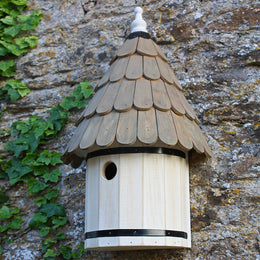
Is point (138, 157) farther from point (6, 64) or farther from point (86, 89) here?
point (6, 64)

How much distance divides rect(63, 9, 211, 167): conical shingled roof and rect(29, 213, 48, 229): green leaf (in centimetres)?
48

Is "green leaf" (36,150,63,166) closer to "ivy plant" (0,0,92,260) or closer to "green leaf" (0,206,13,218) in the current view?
"ivy plant" (0,0,92,260)

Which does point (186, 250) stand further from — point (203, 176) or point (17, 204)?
point (17, 204)

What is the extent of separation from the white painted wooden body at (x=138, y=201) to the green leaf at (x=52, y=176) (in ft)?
2.09

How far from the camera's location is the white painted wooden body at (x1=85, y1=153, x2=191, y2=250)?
229cm

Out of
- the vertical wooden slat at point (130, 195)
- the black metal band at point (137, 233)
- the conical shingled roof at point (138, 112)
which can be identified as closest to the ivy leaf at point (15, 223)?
the conical shingled roof at point (138, 112)

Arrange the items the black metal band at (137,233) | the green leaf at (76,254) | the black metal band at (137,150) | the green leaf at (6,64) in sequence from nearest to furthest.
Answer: the black metal band at (137,233), the black metal band at (137,150), the green leaf at (76,254), the green leaf at (6,64)

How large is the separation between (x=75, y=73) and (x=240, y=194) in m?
1.41

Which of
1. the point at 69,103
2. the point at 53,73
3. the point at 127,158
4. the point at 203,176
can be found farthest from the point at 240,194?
the point at 53,73

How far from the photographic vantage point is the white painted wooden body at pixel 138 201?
2.29m

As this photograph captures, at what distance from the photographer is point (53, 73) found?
11.0ft

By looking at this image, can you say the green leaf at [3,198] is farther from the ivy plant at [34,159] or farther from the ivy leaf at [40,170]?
the ivy leaf at [40,170]

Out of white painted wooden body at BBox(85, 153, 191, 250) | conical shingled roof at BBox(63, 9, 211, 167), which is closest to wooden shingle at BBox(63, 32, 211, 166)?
conical shingled roof at BBox(63, 9, 211, 167)

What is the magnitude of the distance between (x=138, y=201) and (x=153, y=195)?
81mm
